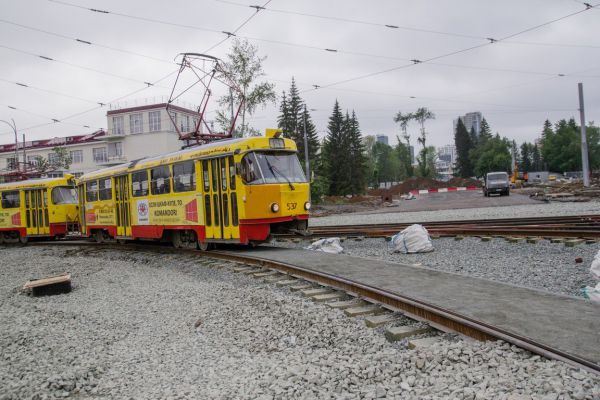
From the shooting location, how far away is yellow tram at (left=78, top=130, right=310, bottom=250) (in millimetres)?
11812

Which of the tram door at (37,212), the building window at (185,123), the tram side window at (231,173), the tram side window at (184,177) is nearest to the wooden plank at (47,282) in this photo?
the tram side window at (231,173)

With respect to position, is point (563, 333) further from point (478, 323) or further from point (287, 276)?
point (287, 276)

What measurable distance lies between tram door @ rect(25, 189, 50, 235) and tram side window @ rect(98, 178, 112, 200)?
529cm

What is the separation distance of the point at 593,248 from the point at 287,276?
20.6ft

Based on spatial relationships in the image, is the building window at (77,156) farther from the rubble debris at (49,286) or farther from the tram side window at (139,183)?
the rubble debris at (49,286)

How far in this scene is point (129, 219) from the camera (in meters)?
16.6

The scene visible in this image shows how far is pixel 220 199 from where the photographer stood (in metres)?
12.5

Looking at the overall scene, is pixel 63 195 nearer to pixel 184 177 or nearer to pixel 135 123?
pixel 184 177

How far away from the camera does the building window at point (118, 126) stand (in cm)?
6406

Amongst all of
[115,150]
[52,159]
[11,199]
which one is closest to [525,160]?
[115,150]

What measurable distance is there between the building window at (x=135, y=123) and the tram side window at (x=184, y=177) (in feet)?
172

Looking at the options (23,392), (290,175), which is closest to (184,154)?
(290,175)

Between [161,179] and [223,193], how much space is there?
10.7 ft

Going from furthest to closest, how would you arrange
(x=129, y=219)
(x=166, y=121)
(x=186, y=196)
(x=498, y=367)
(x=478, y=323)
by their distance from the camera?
(x=166, y=121) → (x=129, y=219) → (x=186, y=196) → (x=478, y=323) → (x=498, y=367)
